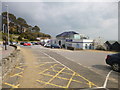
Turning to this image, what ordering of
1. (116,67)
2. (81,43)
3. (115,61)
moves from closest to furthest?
(116,67) < (115,61) < (81,43)

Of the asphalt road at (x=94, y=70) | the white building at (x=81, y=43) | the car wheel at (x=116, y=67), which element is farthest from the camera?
the white building at (x=81, y=43)

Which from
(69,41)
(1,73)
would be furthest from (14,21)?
(1,73)

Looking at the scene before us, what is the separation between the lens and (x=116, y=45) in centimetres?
3347

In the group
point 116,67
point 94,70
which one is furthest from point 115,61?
point 94,70

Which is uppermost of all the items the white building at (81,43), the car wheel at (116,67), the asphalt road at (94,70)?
the white building at (81,43)

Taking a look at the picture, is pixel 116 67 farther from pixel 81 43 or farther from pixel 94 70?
pixel 81 43

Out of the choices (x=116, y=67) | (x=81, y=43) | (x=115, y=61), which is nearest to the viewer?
(x=116, y=67)

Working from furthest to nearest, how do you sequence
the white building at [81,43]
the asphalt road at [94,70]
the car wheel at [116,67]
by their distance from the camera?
the white building at [81,43] < the car wheel at [116,67] < the asphalt road at [94,70]

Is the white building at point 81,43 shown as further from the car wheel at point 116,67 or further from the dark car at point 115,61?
the car wheel at point 116,67

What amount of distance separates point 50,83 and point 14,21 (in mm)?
94992

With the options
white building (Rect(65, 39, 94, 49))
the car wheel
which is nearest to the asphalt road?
the car wheel

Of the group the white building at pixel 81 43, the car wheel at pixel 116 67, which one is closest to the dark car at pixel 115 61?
the car wheel at pixel 116 67

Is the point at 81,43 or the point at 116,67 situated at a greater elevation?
the point at 81,43

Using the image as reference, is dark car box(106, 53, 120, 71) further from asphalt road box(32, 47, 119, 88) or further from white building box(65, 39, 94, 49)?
white building box(65, 39, 94, 49)
